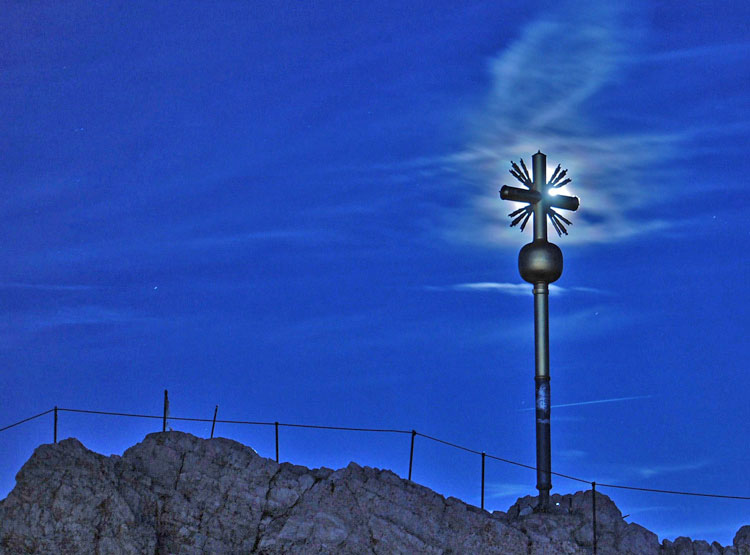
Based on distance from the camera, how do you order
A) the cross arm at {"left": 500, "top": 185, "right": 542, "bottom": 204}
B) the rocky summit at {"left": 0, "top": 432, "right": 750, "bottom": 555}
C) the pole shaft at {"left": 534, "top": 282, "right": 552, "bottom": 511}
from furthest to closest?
the cross arm at {"left": 500, "top": 185, "right": 542, "bottom": 204}
the pole shaft at {"left": 534, "top": 282, "right": 552, "bottom": 511}
the rocky summit at {"left": 0, "top": 432, "right": 750, "bottom": 555}

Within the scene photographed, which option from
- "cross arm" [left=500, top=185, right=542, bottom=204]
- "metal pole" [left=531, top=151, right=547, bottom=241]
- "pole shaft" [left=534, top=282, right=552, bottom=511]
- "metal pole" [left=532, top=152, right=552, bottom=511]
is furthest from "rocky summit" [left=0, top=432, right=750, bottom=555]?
"cross arm" [left=500, top=185, right=542, bottom=204]

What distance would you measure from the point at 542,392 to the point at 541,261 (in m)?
4.39

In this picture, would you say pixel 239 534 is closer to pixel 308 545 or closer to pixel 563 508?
pixel 308 545

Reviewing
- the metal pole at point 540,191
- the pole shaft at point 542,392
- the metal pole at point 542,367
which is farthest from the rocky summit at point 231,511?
the metal pole at point 540,191

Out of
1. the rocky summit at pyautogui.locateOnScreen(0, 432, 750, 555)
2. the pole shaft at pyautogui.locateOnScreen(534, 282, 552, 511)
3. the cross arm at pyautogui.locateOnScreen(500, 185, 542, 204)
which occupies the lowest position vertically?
the rocky summit at pyautogui.locateOnScreen(0, 432, 750, 555)

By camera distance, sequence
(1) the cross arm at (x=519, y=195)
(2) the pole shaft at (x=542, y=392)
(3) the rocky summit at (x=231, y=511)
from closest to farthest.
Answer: (3) the rocky summit at (x=231, y=511), (2) the pole shaft at (x=542, y=392), (1) the cross arm at (x=519, y=195)

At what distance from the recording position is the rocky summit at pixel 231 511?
2984cm

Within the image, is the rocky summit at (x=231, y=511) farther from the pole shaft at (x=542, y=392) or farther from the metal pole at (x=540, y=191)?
the metal pole at (x=540, y=191)

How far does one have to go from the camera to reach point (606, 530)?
34.9 metres

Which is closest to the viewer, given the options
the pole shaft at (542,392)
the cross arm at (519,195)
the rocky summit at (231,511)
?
the rocky summit at (231,511)

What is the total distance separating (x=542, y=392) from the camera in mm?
36656

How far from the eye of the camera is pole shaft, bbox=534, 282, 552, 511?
35906 mm

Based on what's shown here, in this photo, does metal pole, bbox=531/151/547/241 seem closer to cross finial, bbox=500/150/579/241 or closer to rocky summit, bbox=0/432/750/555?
cross finial, bbox=500/150/579/241

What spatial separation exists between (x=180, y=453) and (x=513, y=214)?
14.4 meters
